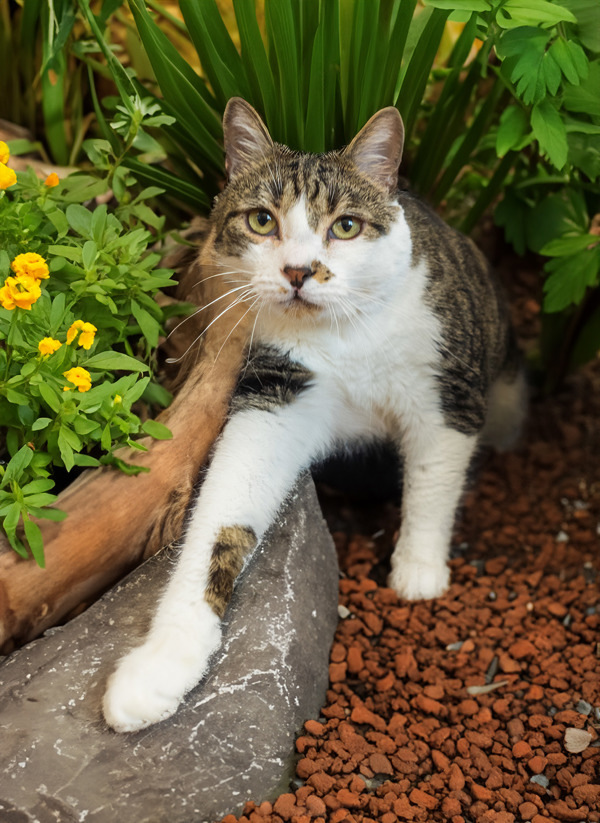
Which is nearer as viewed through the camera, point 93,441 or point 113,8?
point 93,441

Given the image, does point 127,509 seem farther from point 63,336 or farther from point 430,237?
point 430,237

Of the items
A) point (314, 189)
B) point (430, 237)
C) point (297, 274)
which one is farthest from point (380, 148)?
point (297, 274)

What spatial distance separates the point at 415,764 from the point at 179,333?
1241 mm

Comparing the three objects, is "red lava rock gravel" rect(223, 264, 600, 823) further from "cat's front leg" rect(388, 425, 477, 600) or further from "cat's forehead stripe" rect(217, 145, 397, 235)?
"cat's forehead stripe" rect(217, 145, 397, 235)

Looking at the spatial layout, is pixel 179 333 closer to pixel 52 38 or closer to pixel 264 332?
pixel 264 332

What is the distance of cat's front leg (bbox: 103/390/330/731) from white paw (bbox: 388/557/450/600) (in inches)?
16.8

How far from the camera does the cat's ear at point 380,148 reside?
171 centimetres

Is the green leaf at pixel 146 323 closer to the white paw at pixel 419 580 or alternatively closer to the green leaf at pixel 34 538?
the green leaf at pixel 34 538

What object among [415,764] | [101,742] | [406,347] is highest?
[406,347]

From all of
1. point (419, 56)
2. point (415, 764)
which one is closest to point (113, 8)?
point (419, 56)

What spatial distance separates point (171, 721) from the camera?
5.01 ft

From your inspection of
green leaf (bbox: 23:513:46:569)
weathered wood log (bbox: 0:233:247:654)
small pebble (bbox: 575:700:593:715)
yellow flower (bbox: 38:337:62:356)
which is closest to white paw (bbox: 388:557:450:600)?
small pebble (bbox: 575:700:593:715)

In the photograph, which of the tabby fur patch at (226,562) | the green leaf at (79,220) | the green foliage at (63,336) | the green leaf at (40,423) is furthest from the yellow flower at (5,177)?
the tabby fur patch at (226,562)

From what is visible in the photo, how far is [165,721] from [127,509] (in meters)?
0.46
